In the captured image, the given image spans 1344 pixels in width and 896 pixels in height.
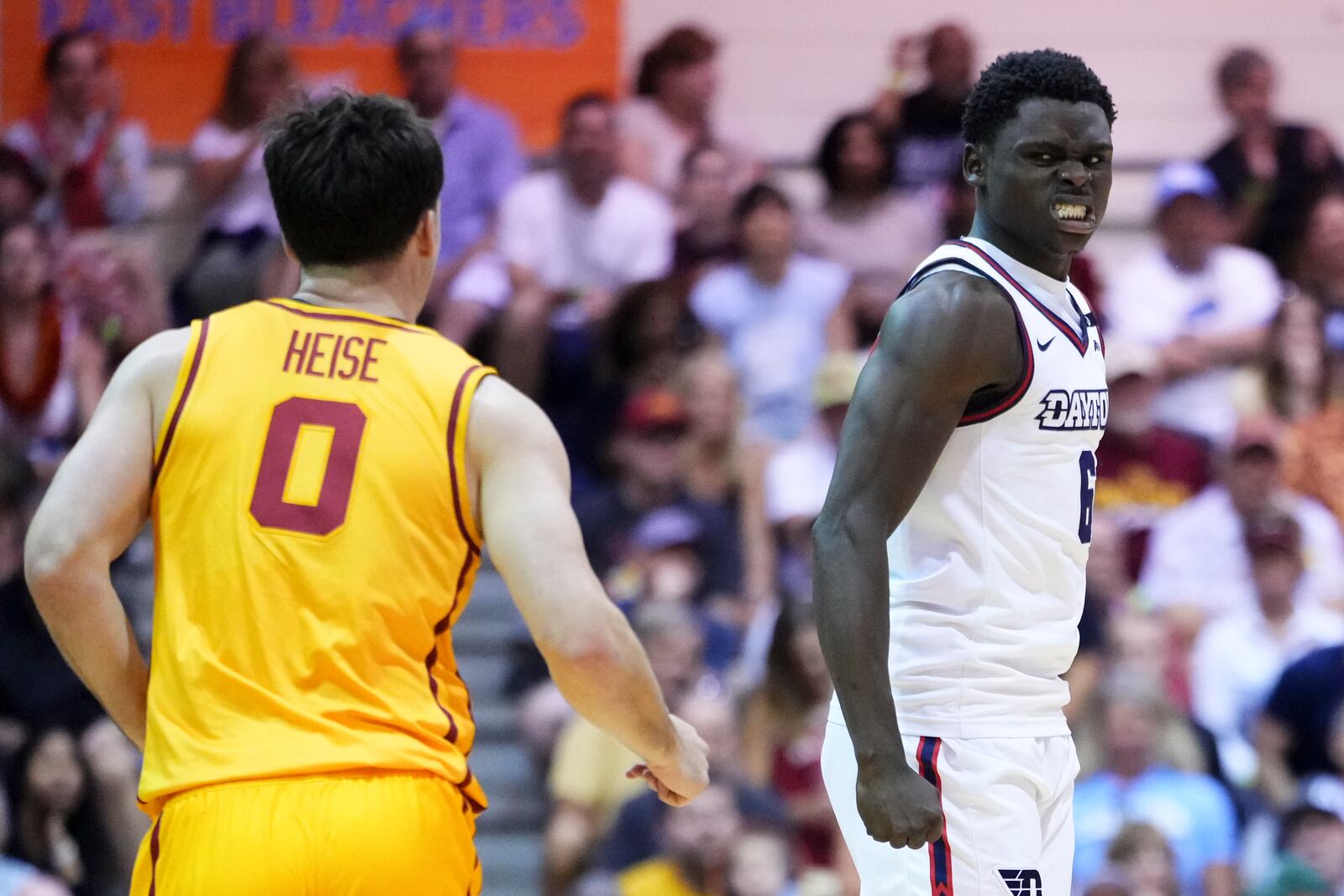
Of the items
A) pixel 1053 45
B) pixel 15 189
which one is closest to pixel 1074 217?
pixel 15 189

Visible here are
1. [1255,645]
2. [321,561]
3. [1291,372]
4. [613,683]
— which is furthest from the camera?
[1291,372]

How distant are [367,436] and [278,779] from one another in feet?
1.83

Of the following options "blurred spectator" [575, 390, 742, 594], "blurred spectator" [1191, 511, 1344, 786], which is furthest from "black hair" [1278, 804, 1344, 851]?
"blurred spectator" [575, 390, 742, 594]

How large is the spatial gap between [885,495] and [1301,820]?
3.89 m

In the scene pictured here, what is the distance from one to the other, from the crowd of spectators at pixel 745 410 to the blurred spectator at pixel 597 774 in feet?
0.04

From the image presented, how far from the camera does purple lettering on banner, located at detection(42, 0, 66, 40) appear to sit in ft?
32.8

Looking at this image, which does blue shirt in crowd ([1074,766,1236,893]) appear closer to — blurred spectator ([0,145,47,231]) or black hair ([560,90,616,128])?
black hair ([560,90,616,128])

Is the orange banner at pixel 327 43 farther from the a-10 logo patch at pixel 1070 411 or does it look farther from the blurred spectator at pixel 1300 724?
the a-10 logo patch at pixel 1070 411

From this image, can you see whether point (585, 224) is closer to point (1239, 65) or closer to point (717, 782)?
point (717, 782)

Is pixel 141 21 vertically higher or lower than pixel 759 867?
higher

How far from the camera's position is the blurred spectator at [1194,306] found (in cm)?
820

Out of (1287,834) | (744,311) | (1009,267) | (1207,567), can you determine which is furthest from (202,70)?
(1009,267)

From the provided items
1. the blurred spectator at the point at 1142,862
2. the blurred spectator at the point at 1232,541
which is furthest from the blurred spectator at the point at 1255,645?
the blurred spectator at the point at 1142,862

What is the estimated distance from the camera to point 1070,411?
3.34 meters
